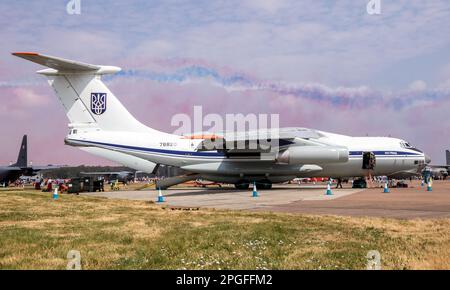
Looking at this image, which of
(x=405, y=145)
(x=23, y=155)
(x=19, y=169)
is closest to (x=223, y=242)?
(x=405, y=145)

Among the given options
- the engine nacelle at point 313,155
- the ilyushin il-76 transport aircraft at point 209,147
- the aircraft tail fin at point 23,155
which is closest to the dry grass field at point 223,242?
the engine nacelle at point 313,155

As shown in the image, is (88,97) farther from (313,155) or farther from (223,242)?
(223,242)

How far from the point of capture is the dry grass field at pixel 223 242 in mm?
6449

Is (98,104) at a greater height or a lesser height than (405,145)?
greater

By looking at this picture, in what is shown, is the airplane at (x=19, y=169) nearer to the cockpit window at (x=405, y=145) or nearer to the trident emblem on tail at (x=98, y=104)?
the trident emblem on tail at (x=98, y=104)

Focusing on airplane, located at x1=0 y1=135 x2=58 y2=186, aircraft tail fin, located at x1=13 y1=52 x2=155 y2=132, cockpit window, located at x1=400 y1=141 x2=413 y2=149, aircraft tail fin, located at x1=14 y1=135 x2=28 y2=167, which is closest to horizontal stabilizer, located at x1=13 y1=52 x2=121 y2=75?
aircraft tail fin, located at x1=13 y1=52 x2=155 y2=132

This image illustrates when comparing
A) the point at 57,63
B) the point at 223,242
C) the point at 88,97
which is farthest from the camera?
the point at 88,97

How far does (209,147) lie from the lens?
32.2 meters

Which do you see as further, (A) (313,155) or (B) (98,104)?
(B) (98,104)

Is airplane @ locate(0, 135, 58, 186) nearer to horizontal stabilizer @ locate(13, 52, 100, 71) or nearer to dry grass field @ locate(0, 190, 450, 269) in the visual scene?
horizontal stabilizer @ locate(13, 52, 100, 71)

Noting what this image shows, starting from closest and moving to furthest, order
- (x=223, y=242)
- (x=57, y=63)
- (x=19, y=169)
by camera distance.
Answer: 1. (x=223, y=242)
2. (x=57, y=63)
3. (x=19, y=169)

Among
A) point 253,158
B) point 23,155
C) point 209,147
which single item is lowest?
point 253,158

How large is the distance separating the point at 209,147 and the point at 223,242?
78.7 ft
